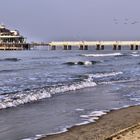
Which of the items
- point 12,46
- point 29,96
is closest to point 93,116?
point 29,96

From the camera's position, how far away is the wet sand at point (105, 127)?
32.0ft

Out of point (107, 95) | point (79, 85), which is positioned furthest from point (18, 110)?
point (79, 85)

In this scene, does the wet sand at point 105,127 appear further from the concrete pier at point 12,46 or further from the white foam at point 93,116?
the concrete pier at point 12,46

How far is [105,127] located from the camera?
10758 millimetres

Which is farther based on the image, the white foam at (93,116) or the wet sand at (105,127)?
the white foam at (93,116)

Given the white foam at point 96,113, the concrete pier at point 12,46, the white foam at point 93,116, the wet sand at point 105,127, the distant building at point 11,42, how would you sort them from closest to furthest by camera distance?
1. the wet sand at point 105,127
2. the white foam at point 93,116
3. the white foam at point 96,113
4. the concrete pier at point 12,46
5. the distant building at point 11,42

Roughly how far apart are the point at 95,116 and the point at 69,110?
Result: 130 cm

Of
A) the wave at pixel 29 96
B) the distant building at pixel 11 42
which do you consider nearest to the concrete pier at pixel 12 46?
the distant building at pixel 11 42

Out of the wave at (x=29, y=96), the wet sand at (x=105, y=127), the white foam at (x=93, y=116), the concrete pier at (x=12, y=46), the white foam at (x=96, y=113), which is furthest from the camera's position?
the concrete pier at (x=12, y=46)

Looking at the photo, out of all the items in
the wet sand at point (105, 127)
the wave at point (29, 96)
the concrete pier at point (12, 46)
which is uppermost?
the wet sand at point (105, 127)

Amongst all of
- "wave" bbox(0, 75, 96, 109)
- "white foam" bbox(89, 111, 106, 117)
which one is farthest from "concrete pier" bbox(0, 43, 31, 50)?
"white foam" bbox(89, 111, 106, 117)

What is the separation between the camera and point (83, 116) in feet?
41.7

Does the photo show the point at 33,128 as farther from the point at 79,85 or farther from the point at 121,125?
the point at 79,85

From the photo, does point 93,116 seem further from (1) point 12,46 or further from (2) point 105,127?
(1) point 12,46
